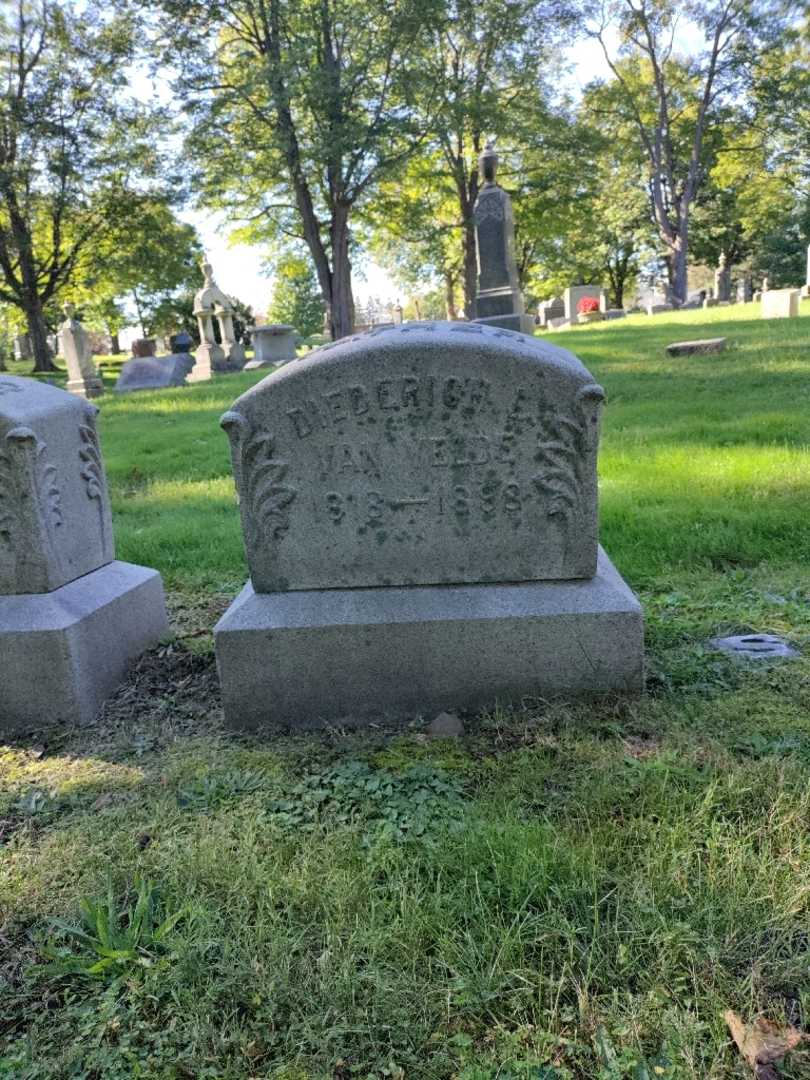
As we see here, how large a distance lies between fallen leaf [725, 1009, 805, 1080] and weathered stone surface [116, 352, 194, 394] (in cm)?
1991

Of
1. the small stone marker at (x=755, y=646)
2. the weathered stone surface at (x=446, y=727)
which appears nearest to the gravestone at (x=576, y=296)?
the small stone marker at (x=755, y=646)

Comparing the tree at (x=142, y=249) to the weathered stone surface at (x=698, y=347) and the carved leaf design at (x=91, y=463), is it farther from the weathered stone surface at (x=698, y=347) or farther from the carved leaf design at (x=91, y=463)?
the carved leaf design at (x=91, y=463)

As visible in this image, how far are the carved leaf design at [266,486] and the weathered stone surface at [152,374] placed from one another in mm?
17835

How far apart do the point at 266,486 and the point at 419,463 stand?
61 cm

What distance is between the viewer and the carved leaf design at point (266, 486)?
295cm

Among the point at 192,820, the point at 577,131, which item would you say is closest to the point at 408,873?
the point at 192,820

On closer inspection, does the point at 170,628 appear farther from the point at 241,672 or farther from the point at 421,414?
the point at 421,414

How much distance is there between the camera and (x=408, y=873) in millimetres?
1929

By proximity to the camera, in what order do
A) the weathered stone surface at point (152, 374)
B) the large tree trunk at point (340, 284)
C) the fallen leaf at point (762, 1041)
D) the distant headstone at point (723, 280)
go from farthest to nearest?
1. the distant headstone at point (723, 280)
2. the large tree trunk at point (340, 284)
3. the weathered stone surface at point (152, 374)
4. the fallen leaf at point (762, 1041)

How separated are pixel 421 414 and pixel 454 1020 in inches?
77.9

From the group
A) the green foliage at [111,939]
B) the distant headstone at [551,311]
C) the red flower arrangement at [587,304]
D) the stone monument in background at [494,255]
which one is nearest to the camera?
the green foliage at [111,939]

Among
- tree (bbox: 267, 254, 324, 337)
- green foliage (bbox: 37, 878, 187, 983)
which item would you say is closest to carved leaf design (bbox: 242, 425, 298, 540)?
green foliage (bbox: 37, 878, 187, 983)

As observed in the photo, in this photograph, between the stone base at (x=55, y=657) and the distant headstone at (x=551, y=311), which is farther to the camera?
A: the distant headstone at (x=551, y=311)

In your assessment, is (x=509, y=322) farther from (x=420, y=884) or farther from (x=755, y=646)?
(x=420, y=884)
